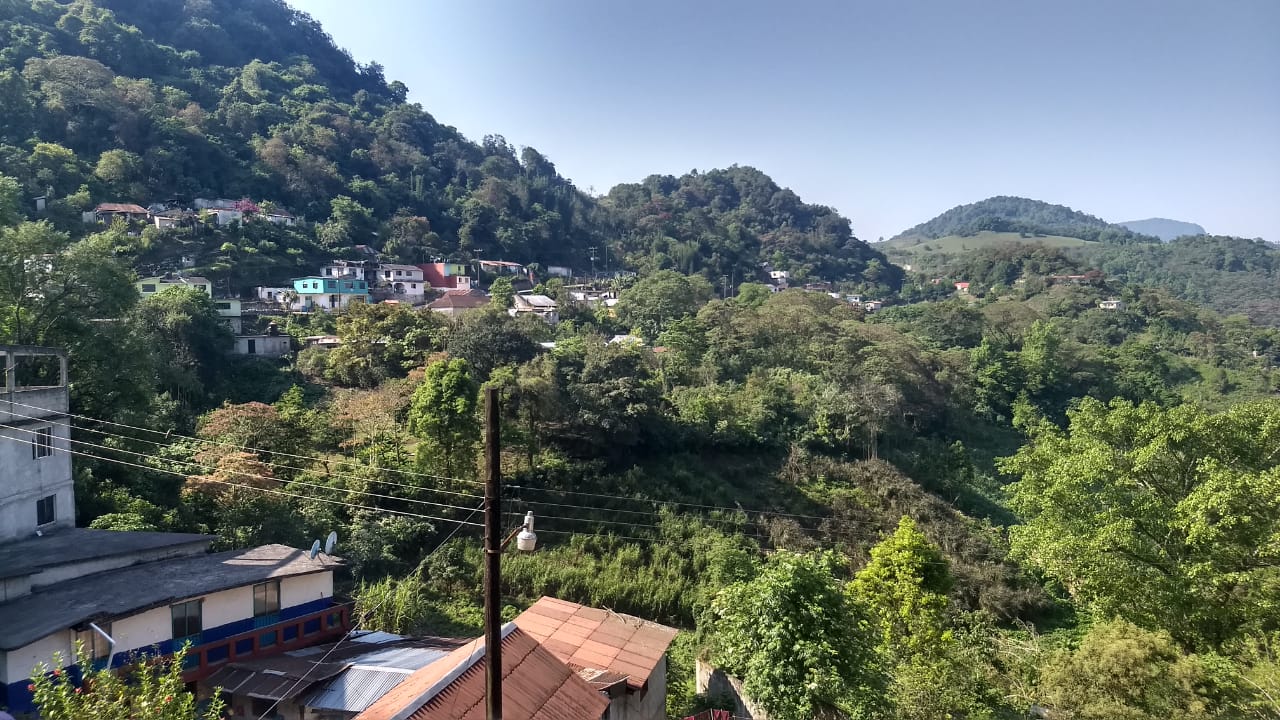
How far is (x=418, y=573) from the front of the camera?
48.6ft

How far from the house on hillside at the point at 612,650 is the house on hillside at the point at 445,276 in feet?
107

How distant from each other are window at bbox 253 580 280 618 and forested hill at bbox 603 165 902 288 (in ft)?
166

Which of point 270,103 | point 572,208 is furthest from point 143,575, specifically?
point 572,208

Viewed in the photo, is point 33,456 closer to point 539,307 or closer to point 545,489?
point 545,489

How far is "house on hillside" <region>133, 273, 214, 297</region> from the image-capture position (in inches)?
1099

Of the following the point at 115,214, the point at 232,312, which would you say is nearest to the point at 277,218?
the point at 115,214

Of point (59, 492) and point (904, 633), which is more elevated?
point (59, 492)

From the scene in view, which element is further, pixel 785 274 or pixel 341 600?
pixel 785 274

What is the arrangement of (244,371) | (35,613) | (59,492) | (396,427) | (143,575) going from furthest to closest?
(244,371) → (396,427) → (59,492) → (143,575) → (35,613)

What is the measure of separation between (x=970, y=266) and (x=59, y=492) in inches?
2989

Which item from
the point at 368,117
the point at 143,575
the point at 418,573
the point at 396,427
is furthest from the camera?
the point at 368,117

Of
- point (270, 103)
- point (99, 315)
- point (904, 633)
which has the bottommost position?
point (904, 633)

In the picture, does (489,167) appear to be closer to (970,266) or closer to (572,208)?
(572,208)

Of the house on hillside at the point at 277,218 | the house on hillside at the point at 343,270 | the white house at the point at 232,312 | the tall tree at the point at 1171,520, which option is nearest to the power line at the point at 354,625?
the tall tree at the point at 1171,520
